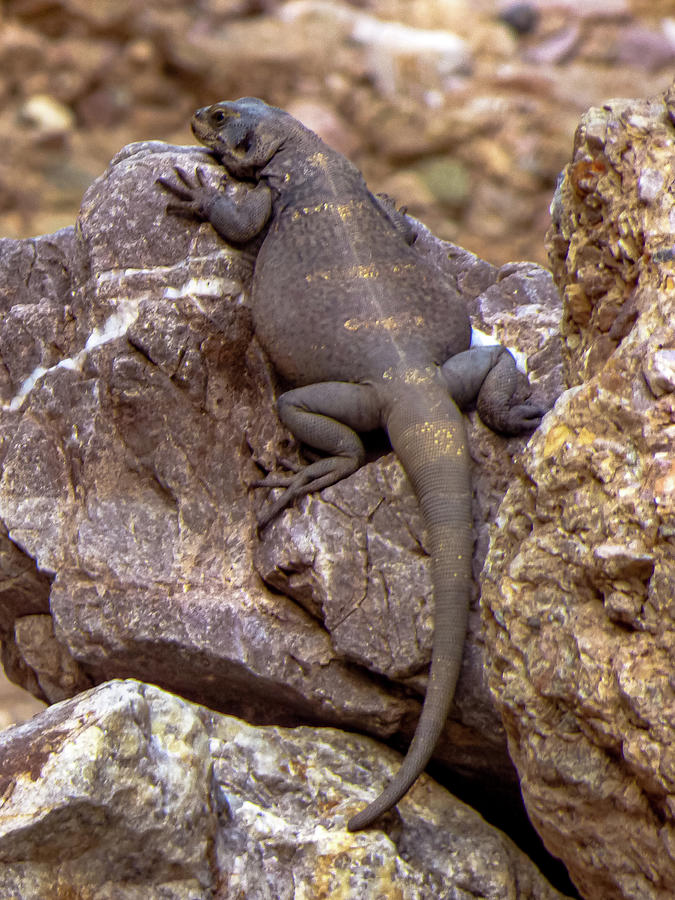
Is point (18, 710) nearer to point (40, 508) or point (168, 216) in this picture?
point (40, 508)

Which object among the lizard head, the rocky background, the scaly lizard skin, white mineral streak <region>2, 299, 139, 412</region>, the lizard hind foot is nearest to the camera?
the scaly lizard skin

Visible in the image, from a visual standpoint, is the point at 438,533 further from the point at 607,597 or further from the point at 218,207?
the point at 218,207

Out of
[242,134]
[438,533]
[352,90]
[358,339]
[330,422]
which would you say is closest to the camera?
[438,533]

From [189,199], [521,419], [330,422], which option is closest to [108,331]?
[189,199]

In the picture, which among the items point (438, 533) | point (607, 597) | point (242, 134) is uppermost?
point (242, 134)

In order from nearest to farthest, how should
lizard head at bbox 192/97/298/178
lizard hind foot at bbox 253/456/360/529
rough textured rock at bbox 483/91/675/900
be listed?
Result: 1. rough textured rock at bbox 483/91/675/900
2. lizard hind foot at bbox 253/456/360/529
3. lizard head at bbox 192/97/298/178

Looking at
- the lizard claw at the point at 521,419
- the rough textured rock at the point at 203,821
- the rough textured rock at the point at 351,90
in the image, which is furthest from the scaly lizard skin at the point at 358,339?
the rough textured rock at the point at 351,90

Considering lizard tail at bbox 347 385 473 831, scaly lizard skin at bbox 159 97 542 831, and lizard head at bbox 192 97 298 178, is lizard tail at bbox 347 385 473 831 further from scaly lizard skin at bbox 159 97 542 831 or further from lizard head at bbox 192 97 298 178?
lizard head at bbox 192 97 298 178

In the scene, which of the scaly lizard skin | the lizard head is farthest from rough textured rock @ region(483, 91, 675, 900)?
the lizard head

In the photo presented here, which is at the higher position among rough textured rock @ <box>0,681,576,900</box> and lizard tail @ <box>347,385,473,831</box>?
lizard tail @ <box>347,385,473,831</box>
